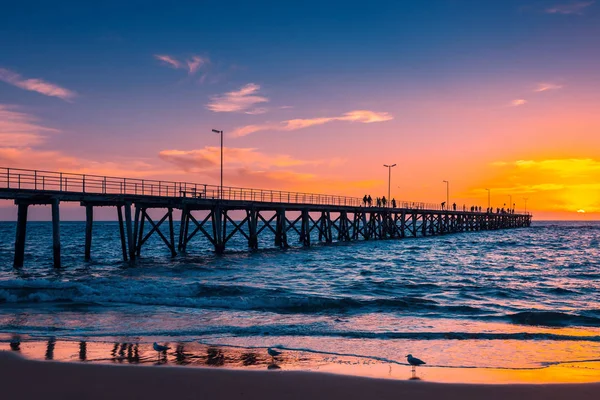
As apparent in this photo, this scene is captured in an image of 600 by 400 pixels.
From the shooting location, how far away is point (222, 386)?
22.8 ft

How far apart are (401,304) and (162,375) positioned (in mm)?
9592

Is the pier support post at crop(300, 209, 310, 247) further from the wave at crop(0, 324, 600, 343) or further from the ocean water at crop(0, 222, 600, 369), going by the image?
the wave at crop(0, 324, 600, 343)

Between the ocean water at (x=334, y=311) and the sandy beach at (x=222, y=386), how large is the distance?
150cm

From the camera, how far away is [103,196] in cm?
2627

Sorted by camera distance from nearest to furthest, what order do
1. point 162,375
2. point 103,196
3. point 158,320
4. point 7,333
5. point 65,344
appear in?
point 162,375 < point 65,344 < point 7,333 < point 158,320 < point 103,196

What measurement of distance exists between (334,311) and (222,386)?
25.5ft

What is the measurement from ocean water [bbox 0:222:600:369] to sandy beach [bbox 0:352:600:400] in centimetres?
150

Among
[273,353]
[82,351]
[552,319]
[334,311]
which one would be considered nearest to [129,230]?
[334,311]

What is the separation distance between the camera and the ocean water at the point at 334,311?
996cm

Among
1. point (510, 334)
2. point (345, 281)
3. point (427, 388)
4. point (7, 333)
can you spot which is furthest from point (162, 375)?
point (345, 281)

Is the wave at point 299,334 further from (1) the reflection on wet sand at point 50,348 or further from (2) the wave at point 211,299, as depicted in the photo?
(2) the wave at point 211,299

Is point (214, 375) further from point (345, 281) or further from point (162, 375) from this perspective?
→ point (345, 281)

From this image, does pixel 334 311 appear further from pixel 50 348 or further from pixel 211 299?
pixel 50 348

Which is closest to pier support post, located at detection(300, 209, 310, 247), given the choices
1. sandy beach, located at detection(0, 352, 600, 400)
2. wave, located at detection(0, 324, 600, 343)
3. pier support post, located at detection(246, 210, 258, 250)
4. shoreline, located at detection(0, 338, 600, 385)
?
pier support post, located at detection(246, 210, 258, 250)
